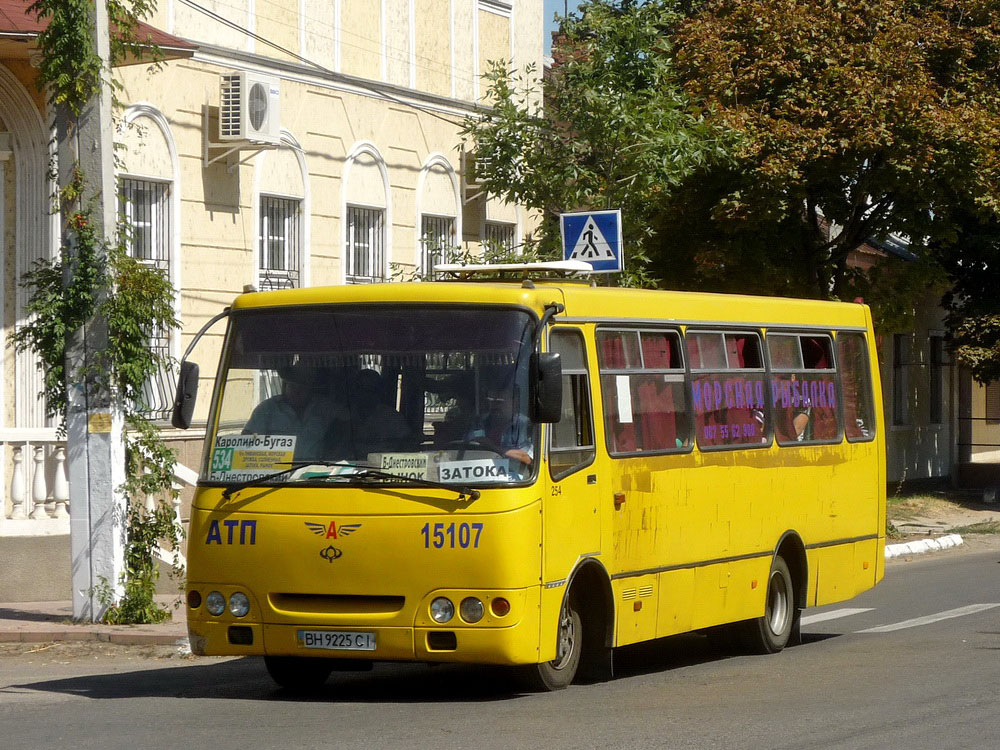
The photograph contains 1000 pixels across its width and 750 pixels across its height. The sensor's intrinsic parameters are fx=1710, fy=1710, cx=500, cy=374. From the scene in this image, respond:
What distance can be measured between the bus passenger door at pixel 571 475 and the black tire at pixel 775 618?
3060 mm

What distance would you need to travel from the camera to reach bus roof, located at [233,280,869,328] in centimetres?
1014

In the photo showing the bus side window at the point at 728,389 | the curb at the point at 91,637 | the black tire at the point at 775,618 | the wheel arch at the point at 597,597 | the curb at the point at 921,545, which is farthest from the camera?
the curb at the point at 921,545

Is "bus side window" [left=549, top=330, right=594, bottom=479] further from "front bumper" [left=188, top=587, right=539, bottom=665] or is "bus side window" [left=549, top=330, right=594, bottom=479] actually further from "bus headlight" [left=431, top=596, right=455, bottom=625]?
"bus headlight" [left=431, top=596, right=455, bottom=625]

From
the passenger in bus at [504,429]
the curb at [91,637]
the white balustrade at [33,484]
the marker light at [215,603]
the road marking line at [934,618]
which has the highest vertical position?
the passenger in bus at [504,429]

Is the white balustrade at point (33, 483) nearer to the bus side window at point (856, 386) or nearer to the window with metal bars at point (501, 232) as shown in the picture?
the bus side window at point (856, 386)

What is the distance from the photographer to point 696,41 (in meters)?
23.6

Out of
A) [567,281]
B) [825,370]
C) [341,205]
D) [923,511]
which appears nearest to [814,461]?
[825,370]

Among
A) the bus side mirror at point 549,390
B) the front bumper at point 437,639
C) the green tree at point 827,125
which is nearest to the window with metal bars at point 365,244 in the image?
the green tree at point 827,125

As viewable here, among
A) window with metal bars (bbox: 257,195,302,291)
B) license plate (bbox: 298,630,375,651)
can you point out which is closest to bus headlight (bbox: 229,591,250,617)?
license plate (bbox: 298,630,375,651)

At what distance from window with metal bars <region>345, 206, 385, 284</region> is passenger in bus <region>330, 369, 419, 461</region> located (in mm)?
11050

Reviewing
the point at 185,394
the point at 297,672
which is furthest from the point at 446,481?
the point at 297,672

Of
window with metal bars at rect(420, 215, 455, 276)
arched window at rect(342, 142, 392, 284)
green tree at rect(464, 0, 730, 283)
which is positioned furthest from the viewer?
window with metal bars at rect(420, 215, 455, 276)

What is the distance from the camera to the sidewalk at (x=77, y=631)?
43.9 feet

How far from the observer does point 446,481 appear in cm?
967
